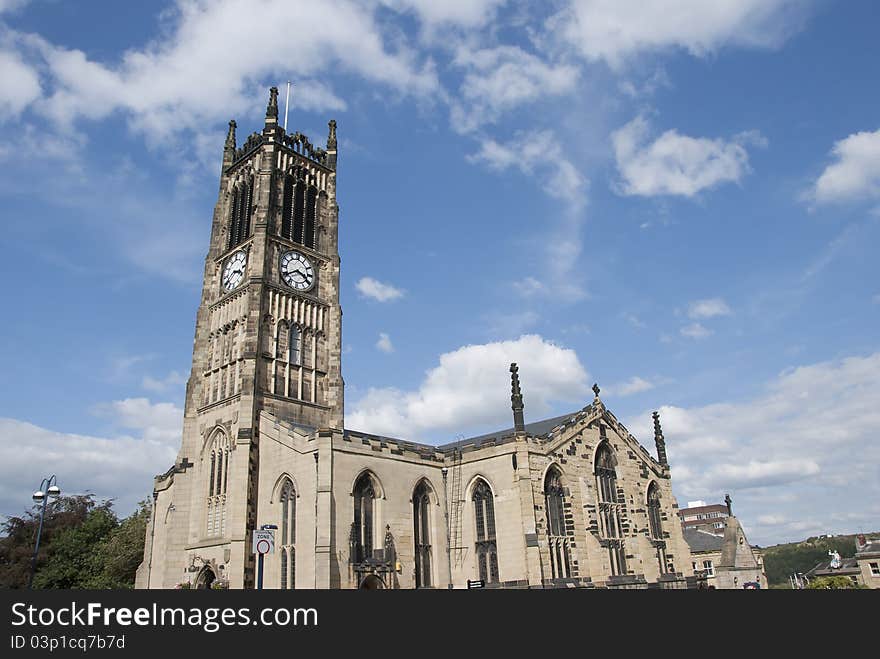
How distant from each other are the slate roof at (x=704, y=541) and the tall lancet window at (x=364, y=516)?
1745 inches

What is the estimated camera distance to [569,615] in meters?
15.5

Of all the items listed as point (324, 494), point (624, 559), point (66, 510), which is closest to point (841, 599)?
point (324, 494)

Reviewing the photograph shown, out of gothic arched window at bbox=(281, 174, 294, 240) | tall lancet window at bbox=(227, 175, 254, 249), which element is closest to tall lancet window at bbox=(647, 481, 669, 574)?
gothic arched window at bbox=(281, 174, 294, 240)

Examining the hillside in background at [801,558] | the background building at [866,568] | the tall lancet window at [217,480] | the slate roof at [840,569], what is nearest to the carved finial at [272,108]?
the tall lancet window at [217,480]

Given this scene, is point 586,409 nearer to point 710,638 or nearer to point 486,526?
point 486,526

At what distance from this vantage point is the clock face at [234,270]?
4792 centimetres

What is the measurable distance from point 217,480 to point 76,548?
20.4 meters

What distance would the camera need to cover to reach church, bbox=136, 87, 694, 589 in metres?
36.7

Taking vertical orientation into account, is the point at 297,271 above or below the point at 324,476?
above

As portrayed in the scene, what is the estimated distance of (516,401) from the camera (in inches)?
1620

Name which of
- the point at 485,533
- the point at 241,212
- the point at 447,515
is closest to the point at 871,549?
the point at 485,533

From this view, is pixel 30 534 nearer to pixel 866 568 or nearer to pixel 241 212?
pixel 241 212

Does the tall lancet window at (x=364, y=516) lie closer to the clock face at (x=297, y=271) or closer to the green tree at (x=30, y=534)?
the clock face at (x=297, y=271)

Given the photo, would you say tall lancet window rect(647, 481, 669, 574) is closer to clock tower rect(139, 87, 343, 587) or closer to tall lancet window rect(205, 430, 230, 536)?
clock tower rect(139, 87, 343, 587)
